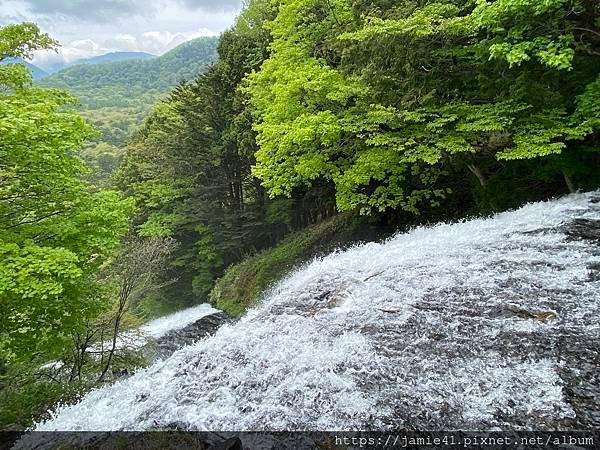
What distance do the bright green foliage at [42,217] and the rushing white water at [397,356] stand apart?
5.16 ft

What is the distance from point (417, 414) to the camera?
153 inches

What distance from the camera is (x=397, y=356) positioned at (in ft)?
15.8

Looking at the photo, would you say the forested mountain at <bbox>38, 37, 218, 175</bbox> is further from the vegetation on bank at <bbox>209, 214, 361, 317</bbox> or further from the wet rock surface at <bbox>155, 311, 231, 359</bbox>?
the wet rock surface at <bbox>155, 311, 231, 359</bbox>

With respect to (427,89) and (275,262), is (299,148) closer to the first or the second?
(427,89)

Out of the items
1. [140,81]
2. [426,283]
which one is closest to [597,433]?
[426,283]

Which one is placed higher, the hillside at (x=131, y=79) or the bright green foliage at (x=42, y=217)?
the hillside at (x=131, y=79)

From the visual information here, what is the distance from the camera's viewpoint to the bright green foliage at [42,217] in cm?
539

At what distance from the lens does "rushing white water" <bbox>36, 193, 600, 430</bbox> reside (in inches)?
157

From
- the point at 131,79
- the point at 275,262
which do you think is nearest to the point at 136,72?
the point at 131,79

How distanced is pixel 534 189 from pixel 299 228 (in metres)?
10.3

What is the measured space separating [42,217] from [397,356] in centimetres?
593

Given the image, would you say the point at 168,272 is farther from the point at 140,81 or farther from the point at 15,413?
the point at 140,81

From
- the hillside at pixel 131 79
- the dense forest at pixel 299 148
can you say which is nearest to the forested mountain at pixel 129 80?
the hillside at pixel 131 79

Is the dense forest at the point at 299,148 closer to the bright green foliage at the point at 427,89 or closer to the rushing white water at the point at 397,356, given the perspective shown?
the bright green foliage at the point at 427,89
